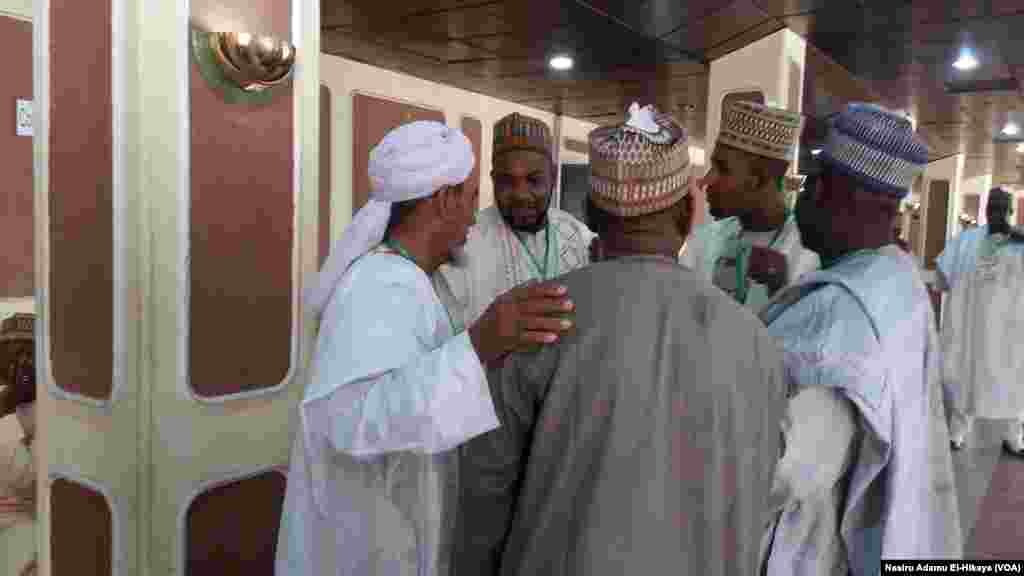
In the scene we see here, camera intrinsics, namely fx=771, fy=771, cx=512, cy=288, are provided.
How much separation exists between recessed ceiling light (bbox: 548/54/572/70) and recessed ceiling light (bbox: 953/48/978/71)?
303 cm

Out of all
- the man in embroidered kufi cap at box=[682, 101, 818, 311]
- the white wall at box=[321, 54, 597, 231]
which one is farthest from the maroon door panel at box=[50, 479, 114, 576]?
the white wall at box=[321, 54, 597, 231]

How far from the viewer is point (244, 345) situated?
2.37 metres

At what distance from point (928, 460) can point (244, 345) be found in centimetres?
186

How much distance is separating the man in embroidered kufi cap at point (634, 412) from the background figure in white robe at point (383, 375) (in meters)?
0.16

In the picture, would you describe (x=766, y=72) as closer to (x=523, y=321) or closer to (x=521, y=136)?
(x=521, y=136)

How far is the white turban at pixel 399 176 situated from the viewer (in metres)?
1.53

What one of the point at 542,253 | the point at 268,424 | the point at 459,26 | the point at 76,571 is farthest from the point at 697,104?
the point at 76,571

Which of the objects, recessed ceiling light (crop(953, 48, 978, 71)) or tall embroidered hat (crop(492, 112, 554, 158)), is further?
recessed ceiling light (crop(953, 48, 978, 71))

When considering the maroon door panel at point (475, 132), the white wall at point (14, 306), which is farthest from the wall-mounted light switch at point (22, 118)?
the maroon door panel at point (475, 132)

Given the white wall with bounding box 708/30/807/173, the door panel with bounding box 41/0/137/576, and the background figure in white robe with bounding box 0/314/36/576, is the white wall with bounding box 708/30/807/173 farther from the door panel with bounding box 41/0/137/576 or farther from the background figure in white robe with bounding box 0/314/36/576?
the background figure in white robe with bounding box 0/314/36/576

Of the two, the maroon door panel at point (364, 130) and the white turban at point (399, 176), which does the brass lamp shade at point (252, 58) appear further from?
the maroon door panel at point (364, 130)

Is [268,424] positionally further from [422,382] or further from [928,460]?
[928,460]

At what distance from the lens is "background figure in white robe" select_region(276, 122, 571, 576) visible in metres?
1.34

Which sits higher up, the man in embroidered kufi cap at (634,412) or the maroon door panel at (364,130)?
the maroon door panel at (364,130)
